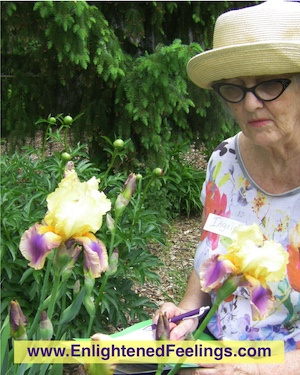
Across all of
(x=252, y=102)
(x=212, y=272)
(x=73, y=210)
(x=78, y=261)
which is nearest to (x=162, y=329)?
(x=212, y=272)

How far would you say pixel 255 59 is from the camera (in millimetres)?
1341

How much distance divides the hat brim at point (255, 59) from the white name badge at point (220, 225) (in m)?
0.42

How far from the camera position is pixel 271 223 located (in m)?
1.50

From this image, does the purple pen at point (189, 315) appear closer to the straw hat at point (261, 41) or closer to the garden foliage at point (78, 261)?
the garden foliage at point (78, 261)

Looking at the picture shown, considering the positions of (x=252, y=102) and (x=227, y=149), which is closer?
(x=252, y=102)

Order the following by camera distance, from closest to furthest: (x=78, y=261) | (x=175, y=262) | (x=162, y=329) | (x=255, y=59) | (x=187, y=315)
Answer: (x=162, y=329) → (x=255, y=59) → (x=187, y=315) → (x=78, y=261) → (x=175, y=262)

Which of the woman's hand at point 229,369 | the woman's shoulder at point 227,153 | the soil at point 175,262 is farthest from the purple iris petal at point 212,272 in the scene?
the soil at point 175,262

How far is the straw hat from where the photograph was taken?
133cm

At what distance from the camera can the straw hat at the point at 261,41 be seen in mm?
1325

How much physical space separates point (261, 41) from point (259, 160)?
386 mm

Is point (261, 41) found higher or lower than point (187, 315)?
higher

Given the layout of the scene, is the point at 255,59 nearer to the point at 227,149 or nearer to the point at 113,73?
the point at 227,149

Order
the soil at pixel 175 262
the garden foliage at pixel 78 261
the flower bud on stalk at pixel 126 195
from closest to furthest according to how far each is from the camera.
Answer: the flower bud on stalk at pixel 126 195, the garden foliage at pixel 78 261, the soil at pixel 175 262

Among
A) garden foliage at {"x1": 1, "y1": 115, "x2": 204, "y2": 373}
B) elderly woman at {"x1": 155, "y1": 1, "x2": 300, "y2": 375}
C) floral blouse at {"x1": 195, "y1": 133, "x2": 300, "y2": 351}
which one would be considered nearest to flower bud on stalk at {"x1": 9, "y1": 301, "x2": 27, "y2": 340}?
elderly woman at {"x1": 155, "y1": 1, "x2": 300, "y2": 375}
